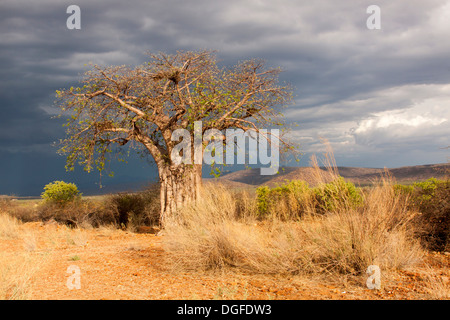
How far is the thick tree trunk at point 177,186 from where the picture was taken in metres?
12.6

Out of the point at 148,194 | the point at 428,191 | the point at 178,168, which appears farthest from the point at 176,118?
the point at 428,191

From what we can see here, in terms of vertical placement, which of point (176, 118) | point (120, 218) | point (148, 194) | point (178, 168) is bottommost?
point (120, 218)

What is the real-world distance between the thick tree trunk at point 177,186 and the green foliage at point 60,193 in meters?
9.02

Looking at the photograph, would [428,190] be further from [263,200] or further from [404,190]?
[263,200]

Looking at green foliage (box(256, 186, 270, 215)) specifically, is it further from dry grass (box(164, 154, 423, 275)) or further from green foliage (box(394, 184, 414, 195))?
dry grass (box(164, 154, 423, 275))

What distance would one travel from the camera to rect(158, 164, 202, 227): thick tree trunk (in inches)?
497

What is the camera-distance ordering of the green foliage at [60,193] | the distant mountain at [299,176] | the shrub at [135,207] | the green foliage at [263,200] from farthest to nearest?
1. the green foliage at [60,193]
2. the shrub at [135,207]
3. the green foliage at [263,200]
4. the distant mountain at [299,176]

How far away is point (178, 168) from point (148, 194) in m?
5.15

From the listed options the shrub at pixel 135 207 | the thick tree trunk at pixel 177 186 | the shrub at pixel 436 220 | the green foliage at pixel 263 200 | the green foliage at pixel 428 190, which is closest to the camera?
the shrub at pixel 436 220

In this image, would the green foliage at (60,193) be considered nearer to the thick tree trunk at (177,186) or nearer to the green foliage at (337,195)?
the thick tree trunk at (177,186)

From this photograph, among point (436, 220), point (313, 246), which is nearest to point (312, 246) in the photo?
point (313, 246)

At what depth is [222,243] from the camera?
21.8ft

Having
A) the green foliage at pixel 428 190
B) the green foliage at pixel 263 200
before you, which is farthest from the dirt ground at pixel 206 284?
the green foliage at pixel 263 200

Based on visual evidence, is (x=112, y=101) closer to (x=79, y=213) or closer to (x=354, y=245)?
(x=79, y=213)
